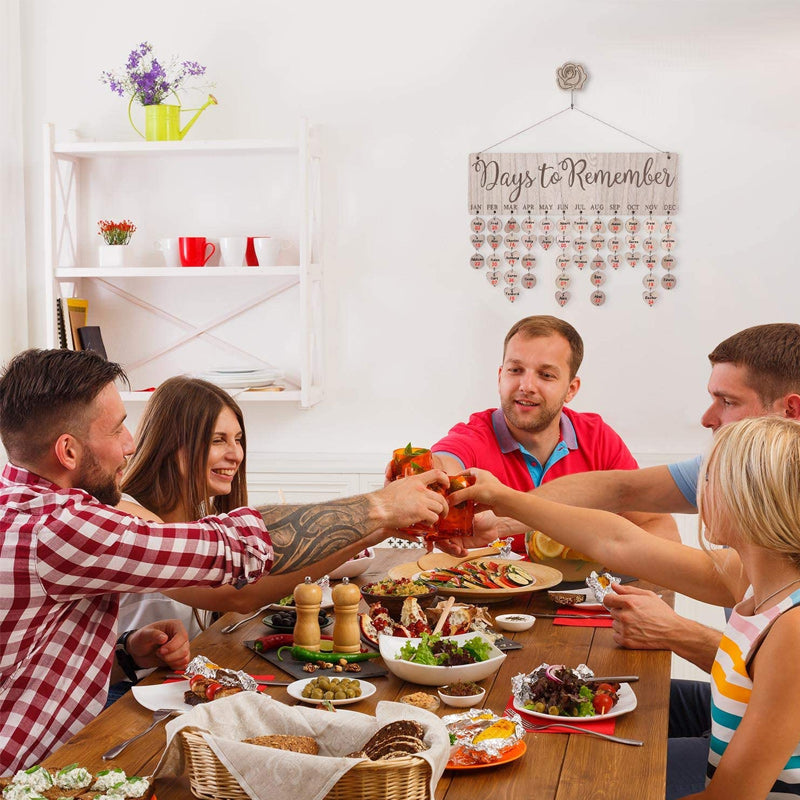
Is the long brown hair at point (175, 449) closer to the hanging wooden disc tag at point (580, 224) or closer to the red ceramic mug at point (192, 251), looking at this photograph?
the red ceramic mug at point (192, 251)

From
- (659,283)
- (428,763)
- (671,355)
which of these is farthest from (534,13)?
(428,763)

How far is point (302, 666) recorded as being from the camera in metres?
1.76

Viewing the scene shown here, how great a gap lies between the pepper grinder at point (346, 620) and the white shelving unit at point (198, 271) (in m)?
1.88

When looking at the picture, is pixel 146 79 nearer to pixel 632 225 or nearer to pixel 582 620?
pixel 632 225

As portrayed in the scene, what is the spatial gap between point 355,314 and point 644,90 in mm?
1305

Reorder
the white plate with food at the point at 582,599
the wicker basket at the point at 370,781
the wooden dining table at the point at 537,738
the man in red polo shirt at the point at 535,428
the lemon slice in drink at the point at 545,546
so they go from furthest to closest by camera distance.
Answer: the man in red polo shirt at the point at 535,428
the lemon slice in drink at the point at 545,546
the white plate with food at the point at 582,599
the wooden dining table at the point at 537,738
the wicker basket at the point at 370,781

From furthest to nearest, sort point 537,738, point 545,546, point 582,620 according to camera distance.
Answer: point 545,546
point 582,620
point 537,738

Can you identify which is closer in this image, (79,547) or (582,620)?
(79,547)

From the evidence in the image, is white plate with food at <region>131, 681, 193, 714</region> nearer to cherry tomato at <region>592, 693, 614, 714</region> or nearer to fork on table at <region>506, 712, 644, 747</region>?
fork on table at <region>506, 712, 644, 747</region>

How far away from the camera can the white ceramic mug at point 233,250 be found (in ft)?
11.9

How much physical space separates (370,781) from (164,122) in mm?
2996

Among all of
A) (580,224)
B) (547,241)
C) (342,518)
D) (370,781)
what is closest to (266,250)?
(547,241)

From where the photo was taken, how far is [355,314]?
3.83 meters

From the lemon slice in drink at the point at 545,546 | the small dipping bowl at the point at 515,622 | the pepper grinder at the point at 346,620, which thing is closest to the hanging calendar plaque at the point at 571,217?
the lemon slice in drink at the point at 545,546
